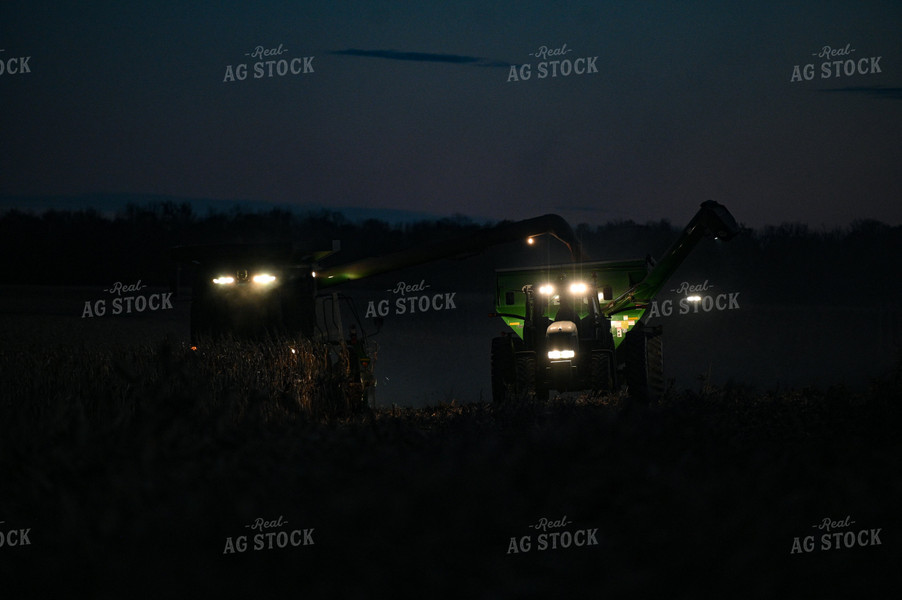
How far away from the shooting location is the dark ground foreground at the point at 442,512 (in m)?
3.97

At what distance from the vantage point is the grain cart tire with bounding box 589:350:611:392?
1373 cm

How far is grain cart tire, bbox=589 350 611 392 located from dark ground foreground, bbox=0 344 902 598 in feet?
21.0

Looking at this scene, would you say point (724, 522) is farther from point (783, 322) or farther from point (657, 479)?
point (783, 322)

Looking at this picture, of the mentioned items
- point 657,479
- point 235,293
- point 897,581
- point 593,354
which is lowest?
point 897,581

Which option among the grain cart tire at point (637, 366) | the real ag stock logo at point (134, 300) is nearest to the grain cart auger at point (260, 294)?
the real ag stock logo at point (134, 300)

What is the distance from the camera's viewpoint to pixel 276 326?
15.2 m

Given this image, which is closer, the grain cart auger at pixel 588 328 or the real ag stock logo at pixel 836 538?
the real ag stock logo at pixel 836 538

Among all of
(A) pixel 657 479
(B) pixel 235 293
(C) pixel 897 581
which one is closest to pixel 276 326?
(B) pixel 235 293

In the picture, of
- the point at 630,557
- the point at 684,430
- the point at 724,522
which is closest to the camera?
the point at 630,557

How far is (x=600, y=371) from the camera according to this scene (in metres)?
13.8

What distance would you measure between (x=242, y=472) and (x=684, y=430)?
11.9 feet

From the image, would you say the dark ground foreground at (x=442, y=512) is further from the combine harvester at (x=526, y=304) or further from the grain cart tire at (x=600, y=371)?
the combine harvester at (x=526, y=304)

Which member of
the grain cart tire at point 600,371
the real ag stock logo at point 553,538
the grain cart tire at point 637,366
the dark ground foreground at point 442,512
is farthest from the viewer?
the grain cart tire at point 637,366

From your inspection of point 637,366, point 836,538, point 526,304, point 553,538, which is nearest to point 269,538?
point 553,538
